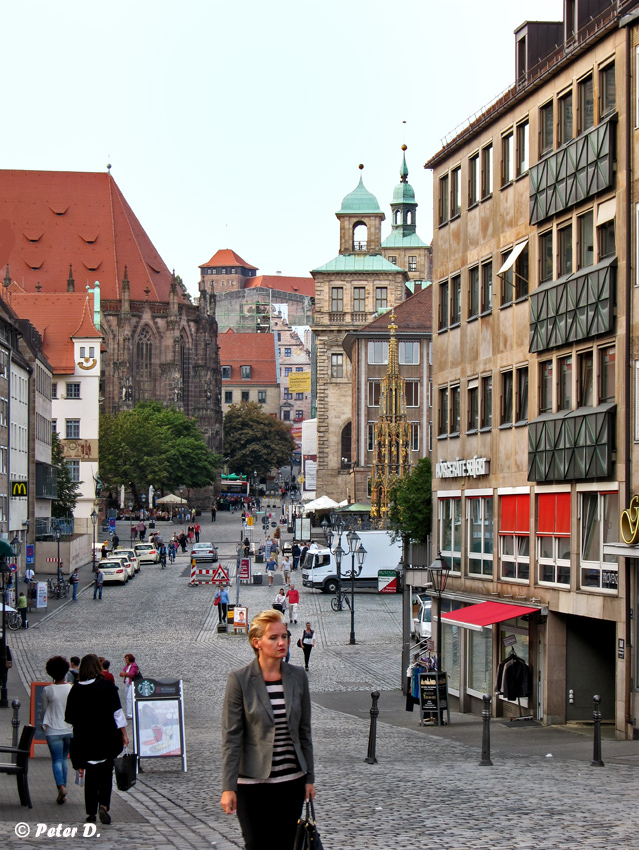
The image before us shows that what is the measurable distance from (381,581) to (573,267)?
3403 centimetres

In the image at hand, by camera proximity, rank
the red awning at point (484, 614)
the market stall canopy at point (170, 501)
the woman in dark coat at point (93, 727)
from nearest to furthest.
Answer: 1. the woman in dark coat at point (93, 727)
2. the red awning at point (484, 614)
3. the market stall canopy at point (170, 501)

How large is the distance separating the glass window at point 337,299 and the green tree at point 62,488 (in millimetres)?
33404

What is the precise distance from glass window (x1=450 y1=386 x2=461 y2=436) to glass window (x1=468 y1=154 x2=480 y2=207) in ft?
13.4

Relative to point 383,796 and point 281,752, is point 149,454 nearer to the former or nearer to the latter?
point 383,796

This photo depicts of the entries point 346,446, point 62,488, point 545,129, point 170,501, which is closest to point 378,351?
point 346,446

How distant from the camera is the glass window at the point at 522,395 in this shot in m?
26.0

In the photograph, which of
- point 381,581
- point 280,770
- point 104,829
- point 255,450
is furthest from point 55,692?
point 255,450

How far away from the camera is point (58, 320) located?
295ft

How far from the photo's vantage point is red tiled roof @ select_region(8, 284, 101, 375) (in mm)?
87438

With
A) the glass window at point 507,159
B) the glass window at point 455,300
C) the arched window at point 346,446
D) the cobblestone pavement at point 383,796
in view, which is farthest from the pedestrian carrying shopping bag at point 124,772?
the arched window at point 346,446

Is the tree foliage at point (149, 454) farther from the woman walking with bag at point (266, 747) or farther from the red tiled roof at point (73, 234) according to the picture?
the woman walking with bag at point (266, 747)

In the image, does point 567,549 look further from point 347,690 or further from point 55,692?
point 55,692

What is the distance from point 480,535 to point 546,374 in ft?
15.3

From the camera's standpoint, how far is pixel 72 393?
8675 centimetres
